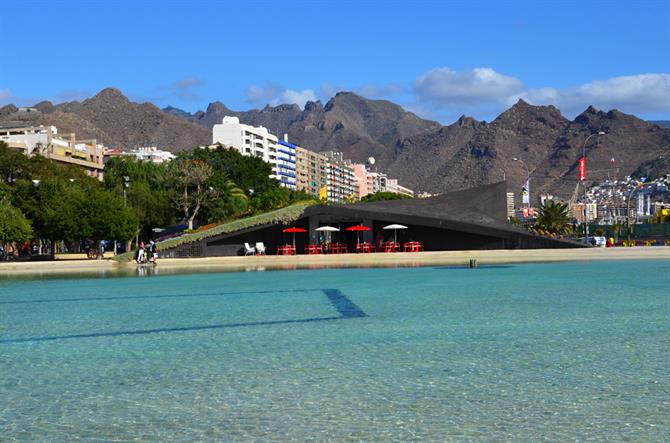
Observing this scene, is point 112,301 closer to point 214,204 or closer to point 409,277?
point 409,277

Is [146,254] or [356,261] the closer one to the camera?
[356,261]

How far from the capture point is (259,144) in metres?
164

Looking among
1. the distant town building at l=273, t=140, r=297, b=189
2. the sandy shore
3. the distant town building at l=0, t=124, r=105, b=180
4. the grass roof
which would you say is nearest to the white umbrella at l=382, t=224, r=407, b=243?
the sandy shore

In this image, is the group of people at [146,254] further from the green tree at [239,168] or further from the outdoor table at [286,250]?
the green tree at [239,168]

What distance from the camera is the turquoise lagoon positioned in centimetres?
780

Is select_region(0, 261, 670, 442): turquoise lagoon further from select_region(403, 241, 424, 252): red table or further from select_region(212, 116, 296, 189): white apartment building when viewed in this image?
select_region(212, 116, 296, 189): white apartment building

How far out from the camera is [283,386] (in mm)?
9602

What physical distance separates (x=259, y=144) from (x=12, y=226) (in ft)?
381

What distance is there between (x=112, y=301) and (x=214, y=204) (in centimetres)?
4563

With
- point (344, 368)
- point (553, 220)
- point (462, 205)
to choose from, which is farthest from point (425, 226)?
point (344, 368)

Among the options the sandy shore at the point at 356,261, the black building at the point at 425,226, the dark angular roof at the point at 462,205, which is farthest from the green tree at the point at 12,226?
the dark angular roof at the point at 462,205

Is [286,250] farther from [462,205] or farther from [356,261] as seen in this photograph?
[462,205]

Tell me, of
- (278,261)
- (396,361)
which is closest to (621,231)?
(278,261)

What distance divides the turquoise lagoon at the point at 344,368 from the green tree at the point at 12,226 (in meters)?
29.9
